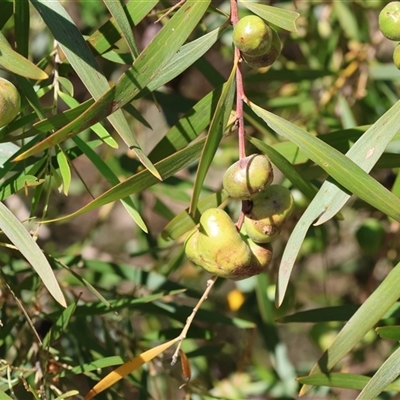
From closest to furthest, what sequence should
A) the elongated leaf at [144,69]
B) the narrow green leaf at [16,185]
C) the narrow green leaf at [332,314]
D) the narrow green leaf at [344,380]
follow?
the elongated leaf at [144,69] < the narrow green leaf at [16,185] < the narrow green leaf at [344,380] < the narrow green leaf at [332,314]

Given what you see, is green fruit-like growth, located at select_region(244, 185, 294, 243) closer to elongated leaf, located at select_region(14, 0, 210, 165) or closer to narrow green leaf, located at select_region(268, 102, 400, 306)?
narrow green leaf, located at select_region(268, 102, 400, 306)

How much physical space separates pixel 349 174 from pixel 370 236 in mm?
858

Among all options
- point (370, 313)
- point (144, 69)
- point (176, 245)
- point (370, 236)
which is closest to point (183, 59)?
point (144, 69)

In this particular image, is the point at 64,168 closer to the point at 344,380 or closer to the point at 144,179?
the point at 144,179

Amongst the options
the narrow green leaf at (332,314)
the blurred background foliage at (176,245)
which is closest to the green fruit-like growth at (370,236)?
the blurred background foliage at (176,245)

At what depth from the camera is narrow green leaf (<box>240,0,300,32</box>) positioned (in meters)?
0.81

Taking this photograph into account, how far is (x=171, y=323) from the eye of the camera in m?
1.59

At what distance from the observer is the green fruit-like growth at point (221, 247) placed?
0.76 meters

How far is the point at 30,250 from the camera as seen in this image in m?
0.77

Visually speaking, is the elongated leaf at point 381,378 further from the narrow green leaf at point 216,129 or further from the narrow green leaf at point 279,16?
the narrow green leaf at point 279,16

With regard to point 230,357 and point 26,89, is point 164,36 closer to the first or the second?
point 26,89

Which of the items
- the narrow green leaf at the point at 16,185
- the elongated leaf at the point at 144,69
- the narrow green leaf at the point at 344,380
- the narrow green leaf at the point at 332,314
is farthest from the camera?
the narrow green leaf at the point at 332,314

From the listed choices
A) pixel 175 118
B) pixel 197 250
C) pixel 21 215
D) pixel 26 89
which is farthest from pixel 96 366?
pixel 21 215

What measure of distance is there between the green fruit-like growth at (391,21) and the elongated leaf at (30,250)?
47 centimetres
